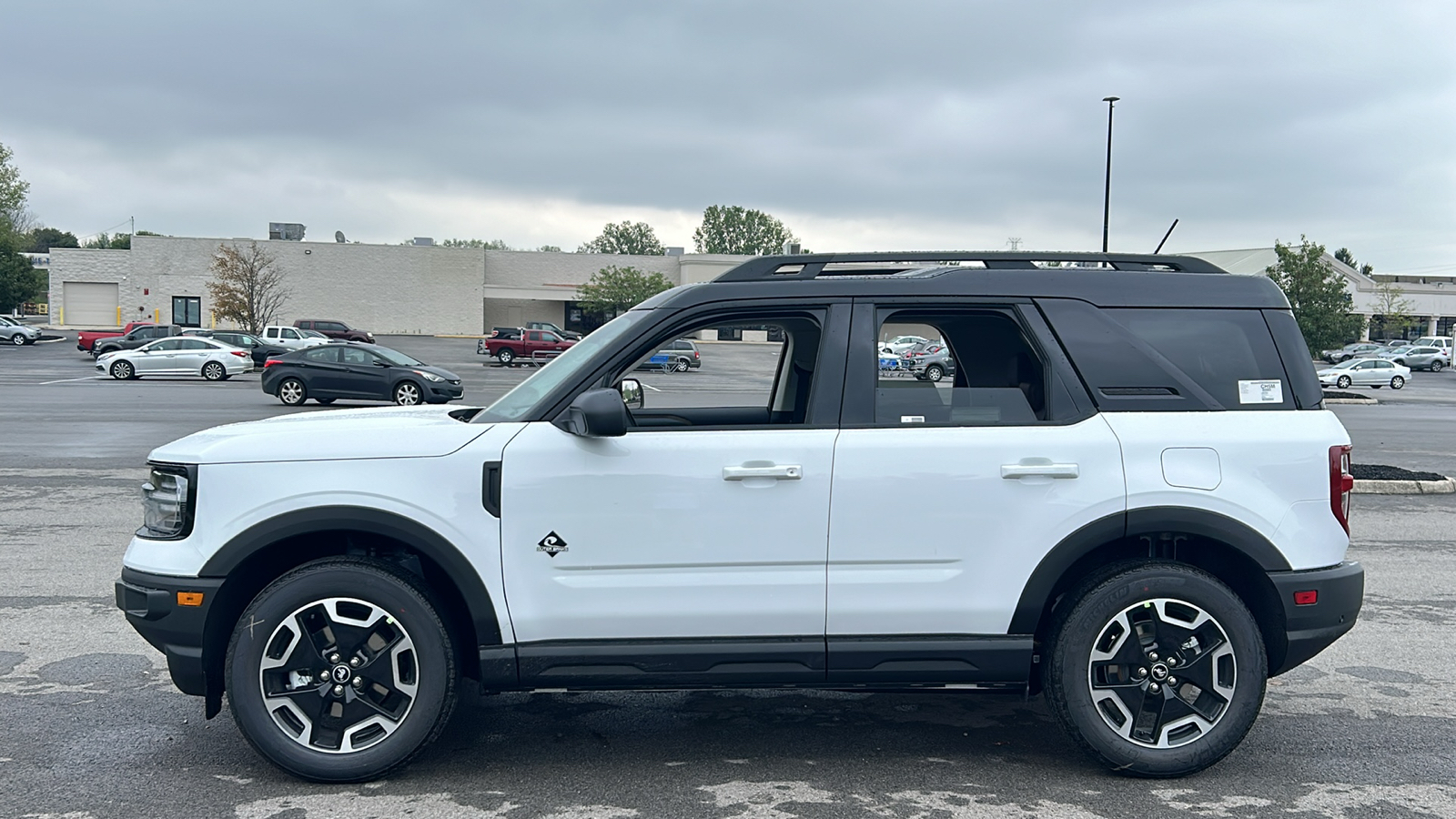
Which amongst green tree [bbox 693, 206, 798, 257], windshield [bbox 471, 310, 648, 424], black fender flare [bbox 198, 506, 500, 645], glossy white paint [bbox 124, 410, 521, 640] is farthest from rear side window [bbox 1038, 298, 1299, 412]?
green tree [bbox 693, 206, 798, 257]

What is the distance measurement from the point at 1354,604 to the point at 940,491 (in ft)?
5.62

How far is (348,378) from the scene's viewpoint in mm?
24938

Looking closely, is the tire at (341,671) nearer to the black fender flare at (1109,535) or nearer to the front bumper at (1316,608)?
the black fender flare at (1109,535)

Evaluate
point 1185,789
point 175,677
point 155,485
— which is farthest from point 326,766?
point 1185,789

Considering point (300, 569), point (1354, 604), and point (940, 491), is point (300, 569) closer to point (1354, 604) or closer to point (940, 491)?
point (940, 491)

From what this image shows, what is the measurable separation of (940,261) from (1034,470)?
3.41 feet

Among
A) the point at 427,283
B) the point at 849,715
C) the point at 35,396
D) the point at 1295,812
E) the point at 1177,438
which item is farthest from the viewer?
the point at 427,283

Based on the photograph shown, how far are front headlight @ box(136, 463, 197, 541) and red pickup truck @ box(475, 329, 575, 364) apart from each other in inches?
1736

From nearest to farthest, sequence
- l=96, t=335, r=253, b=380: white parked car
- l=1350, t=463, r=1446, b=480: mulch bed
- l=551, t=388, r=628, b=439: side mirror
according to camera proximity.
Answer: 1. l=551, t=388, r=628, b=439: side mirror
2. l=1350, t=463, r=1446, b=480: mulch bed
3. l=96, t=335, r=253, b=380: white parked car

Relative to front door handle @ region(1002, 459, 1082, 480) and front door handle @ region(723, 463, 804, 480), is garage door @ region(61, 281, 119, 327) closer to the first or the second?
front door handle @ region(723, 463, 804, 480)

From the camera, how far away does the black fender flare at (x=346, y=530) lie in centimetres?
393

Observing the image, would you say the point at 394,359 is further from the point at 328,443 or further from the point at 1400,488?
the point at 328,443

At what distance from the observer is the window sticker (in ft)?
13.9

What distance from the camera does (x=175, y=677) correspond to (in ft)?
13.3
